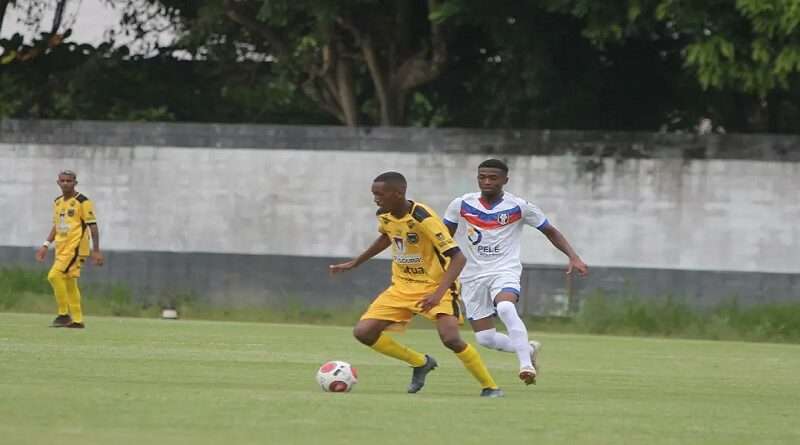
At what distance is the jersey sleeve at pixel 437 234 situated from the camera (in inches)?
488

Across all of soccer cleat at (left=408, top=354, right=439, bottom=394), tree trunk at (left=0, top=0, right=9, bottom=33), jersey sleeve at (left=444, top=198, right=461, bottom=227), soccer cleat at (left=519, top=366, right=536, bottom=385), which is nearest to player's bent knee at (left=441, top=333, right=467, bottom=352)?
soccer cleat at (left=408, top=354, right=439, bottom=394)

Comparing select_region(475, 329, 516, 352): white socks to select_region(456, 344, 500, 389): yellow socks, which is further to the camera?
select_region(475, 329, 516, 352): white socks

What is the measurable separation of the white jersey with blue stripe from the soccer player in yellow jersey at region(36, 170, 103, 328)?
8125mm

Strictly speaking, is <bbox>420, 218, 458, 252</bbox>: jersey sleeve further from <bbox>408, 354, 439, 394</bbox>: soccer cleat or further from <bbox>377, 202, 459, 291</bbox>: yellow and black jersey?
<bbox>408, 354, 439, 394</bbox>: soccer cleat

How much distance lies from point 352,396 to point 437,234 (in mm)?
1432

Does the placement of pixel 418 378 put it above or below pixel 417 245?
below

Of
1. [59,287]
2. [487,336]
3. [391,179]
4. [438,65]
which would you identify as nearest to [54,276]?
[59,287]

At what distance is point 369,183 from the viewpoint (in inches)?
1049

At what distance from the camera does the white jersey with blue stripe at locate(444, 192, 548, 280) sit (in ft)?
45.3

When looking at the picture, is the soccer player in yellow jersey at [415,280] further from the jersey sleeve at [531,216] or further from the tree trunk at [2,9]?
the tree trunk at [2,9]

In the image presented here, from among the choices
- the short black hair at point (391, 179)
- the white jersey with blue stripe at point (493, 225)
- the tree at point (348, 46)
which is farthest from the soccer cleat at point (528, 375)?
the tree at point (348, 46)

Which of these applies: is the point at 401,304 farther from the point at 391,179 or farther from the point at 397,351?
the point at 391,179

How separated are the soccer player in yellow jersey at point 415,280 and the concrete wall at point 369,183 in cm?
1325

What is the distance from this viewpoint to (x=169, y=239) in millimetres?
27188
